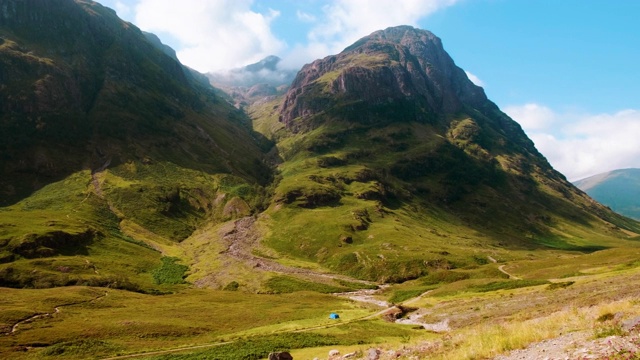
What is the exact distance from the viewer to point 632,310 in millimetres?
23266

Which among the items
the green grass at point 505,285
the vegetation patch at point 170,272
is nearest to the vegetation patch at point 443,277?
the green grass at point 505,285

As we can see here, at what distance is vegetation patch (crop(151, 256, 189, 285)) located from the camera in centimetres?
14238

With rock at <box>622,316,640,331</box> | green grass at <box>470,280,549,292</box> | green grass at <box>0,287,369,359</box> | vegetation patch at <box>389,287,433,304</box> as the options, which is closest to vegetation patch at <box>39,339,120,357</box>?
green grass at <box>0,287,369,359</box>

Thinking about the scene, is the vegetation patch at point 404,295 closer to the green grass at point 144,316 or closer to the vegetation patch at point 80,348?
the green grass at point 144,316

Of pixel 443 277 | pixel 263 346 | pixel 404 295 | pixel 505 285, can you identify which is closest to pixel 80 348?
pixel 263 346

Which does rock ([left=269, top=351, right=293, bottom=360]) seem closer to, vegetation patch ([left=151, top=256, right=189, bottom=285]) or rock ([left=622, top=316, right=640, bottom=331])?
rock ([left=622, top=316, right=640, bottom=331])

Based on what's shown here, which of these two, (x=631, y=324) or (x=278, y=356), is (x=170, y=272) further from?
(x=631, y=324)

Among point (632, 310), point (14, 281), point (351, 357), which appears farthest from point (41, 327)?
point (632, 310)

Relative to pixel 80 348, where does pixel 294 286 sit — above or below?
below

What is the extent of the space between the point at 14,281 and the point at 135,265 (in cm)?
4142

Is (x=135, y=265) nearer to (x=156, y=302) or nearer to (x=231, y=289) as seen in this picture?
(x=231, y=289)

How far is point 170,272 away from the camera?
152m

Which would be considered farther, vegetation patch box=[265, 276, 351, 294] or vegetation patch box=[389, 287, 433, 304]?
vegetation patch box=[265, 276, 351, 294]

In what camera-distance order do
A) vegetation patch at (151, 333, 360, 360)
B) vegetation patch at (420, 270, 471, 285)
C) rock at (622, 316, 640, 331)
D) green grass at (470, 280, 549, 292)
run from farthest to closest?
vegetation patch at (420, 270, 471, 285), green grass at (470, 280, 549, 292), vegetation patch at (151, 333, 360, 360), rock at (622, 316, 640, 331)
